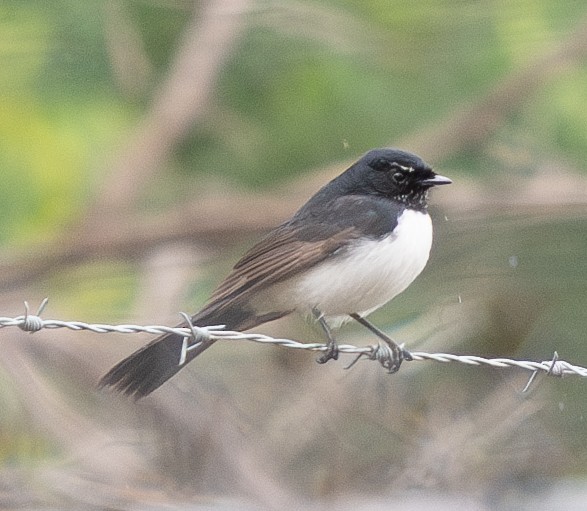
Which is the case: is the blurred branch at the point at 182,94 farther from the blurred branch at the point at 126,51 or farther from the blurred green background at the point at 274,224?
the blurred branch at the point at 126,51

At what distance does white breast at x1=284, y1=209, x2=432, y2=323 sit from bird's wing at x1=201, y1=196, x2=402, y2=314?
4 cm

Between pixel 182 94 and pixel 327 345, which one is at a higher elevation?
pixel 182 94

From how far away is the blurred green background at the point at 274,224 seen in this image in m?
6.68

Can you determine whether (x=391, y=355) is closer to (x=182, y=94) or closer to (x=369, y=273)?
(x=369, y=273)

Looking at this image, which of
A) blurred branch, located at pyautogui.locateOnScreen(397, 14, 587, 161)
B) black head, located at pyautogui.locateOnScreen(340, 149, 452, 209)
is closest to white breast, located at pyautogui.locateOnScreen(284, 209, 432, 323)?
black head, located at pyautogui.locateOnScreen(340, 149, 452, 209)

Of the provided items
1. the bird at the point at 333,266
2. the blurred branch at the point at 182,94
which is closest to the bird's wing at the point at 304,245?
the bird at the point at 333,266

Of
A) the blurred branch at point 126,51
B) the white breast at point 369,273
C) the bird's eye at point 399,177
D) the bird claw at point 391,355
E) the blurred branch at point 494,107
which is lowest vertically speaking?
the bird claw at point 391,355

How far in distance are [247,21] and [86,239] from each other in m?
2.27

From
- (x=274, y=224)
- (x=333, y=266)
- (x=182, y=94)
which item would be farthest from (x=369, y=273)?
(x=182, y=94)

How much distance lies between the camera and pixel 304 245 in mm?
4492

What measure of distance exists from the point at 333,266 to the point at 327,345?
32 centimetres

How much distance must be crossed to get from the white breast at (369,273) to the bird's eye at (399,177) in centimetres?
16

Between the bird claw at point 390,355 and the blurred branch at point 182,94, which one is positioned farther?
the blurred branch at point 182,94

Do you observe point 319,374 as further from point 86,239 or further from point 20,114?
point 20,114
